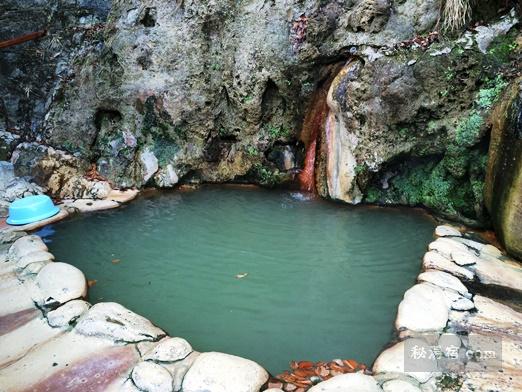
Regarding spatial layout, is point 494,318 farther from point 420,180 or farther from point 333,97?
point 333,97

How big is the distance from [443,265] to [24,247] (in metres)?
4.65

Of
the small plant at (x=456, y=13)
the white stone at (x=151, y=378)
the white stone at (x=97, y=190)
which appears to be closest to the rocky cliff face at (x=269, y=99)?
the small plant at (x=456, y=13)

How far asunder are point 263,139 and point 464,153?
10.5ft

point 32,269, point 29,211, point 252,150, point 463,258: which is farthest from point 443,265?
point 29,211

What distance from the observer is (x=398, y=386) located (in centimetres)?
256

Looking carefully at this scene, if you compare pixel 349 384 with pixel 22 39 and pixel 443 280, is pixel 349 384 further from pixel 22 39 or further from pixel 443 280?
pixel 22 39

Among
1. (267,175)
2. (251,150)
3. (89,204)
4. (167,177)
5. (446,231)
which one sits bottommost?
(89,204)

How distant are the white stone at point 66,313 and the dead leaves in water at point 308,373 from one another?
181 cm

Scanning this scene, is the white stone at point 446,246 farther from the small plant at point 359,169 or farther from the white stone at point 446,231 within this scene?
the small plant at point 359,169

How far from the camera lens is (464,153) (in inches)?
207

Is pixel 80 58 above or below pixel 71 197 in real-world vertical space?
above

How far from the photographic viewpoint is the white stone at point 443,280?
354 cm

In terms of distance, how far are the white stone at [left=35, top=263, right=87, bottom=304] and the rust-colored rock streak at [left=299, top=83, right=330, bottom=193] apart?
13.0 feet

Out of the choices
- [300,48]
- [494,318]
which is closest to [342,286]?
[494,318]
